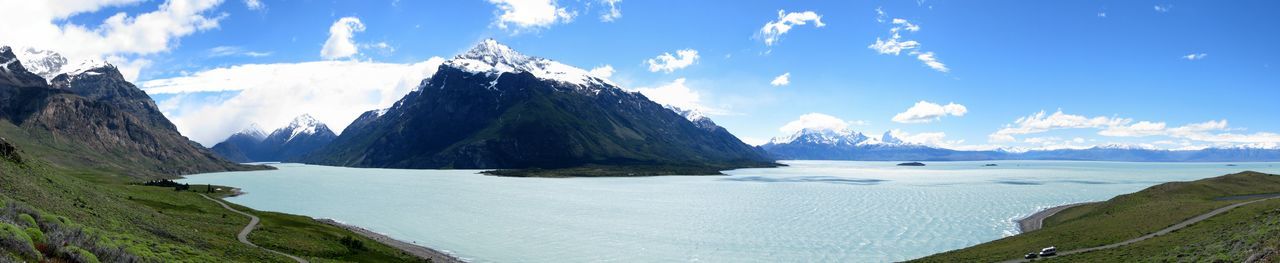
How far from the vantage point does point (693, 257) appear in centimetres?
8575

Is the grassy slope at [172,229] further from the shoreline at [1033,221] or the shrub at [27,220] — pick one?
the shoreline at [1033,221]

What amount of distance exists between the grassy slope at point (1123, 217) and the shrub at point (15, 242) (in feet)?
241

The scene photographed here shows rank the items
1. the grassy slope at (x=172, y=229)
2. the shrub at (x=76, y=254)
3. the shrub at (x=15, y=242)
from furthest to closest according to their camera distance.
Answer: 1. the grassy slope at (x=172, y=229)
2. the shrub at (x=76, y=254)
3. the shrub at (x=15, y=242)

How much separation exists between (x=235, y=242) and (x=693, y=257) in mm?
50882

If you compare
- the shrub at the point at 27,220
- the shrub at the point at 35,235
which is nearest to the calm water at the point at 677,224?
the shrub at the point at 27,220

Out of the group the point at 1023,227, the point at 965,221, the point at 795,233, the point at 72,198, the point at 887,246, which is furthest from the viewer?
the point at 965,221

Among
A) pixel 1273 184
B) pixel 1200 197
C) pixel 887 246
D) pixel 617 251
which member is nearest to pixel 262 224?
pixel 617 251

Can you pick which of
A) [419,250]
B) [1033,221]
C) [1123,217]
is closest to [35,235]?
[419,250]

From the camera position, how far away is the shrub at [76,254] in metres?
26.0

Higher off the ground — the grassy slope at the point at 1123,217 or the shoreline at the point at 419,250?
the grassy slope at the point at 1123,217

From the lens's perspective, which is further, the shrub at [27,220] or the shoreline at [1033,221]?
the shoreline at [1033,221]

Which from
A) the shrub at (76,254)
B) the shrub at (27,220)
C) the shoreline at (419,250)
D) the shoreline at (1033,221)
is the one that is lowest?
the shoreline at (419,250)

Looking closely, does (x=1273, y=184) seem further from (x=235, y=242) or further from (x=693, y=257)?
(x=235, y=242)

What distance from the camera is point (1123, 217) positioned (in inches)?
3735
